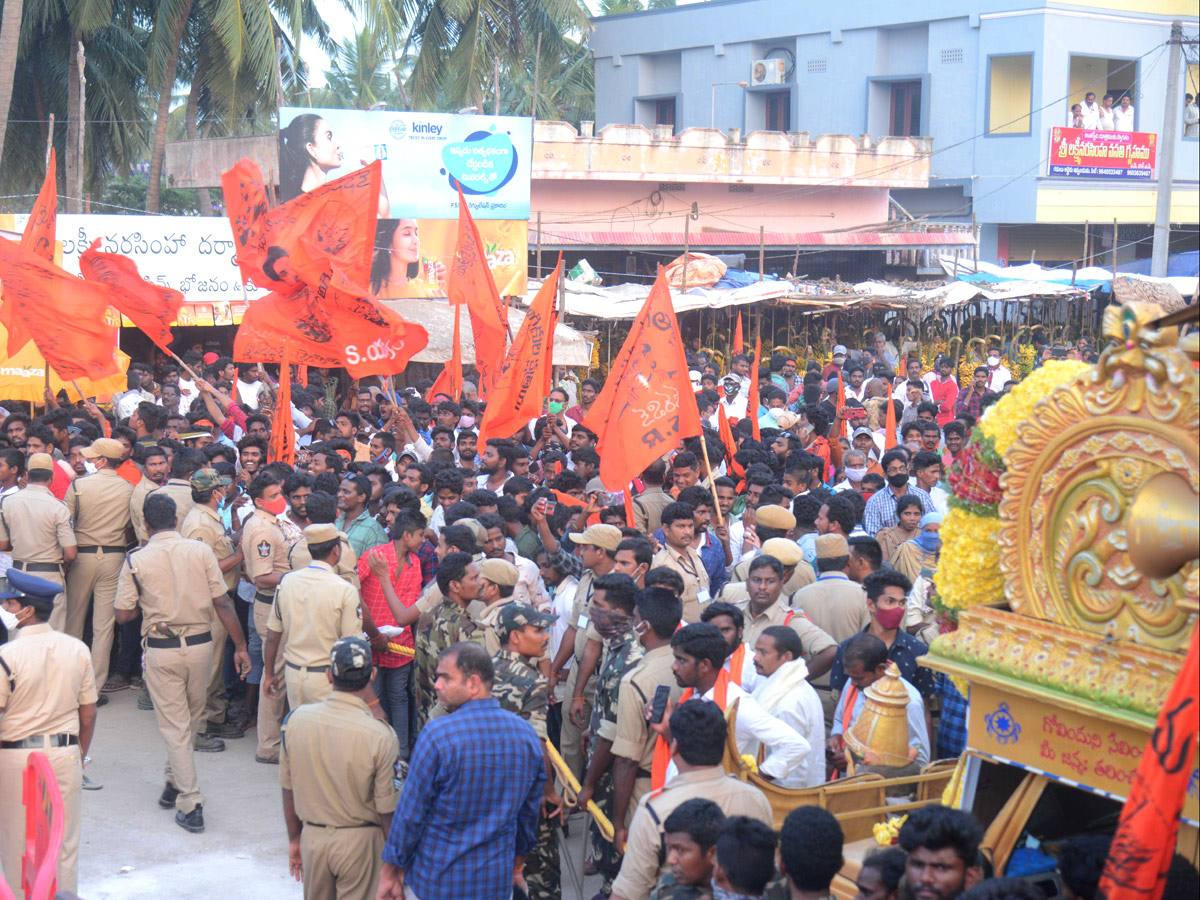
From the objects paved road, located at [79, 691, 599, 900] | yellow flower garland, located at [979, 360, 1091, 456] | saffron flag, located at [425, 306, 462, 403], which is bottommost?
paved road, located at [79, 691, 599, 900]

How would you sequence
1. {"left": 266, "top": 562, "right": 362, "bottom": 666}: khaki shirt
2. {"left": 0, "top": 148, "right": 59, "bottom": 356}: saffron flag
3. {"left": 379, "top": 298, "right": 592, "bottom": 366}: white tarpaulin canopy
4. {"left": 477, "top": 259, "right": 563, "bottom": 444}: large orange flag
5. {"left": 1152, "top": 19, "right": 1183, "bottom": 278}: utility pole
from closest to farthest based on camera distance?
{"left": 266, "top": 562, "right": 362, "bottom": 666}: khaki shirt → {"left": 477, "top": 259, "right": 563, "bottom": 444}: large orange flag → {"left": 0, "top": 148, "right": 59, "bottom": 356}: saffron flag → {"left": 379, "top": 298, "right": 592, "bottom": 366}: white tarpaulin canopy → {"left": 1152, "top": 19, "right": 1183, "bottom": 278}: utility pole

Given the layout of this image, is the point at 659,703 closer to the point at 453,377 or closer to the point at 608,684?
the point at 608,684

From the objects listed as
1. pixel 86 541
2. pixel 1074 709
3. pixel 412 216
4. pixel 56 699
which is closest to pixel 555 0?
pixel 412 216

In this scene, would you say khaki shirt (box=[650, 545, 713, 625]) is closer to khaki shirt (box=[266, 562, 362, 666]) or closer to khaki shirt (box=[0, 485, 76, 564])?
khaki shirt (box=[266, 562, 362, 666])

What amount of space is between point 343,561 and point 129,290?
5233 millimetres

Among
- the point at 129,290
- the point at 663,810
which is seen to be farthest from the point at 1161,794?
the point at 129,290

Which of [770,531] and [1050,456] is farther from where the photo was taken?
[770,531]

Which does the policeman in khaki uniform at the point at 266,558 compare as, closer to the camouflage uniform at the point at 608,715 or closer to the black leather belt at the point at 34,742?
the black leather belt at the point at 34,742

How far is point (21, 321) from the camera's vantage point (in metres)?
9.99

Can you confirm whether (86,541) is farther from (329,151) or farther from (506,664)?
(329,151)

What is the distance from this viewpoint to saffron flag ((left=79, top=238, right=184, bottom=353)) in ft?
35.4

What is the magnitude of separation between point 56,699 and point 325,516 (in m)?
1.73

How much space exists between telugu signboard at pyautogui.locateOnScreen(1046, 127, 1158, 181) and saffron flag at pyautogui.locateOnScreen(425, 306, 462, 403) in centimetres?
2206

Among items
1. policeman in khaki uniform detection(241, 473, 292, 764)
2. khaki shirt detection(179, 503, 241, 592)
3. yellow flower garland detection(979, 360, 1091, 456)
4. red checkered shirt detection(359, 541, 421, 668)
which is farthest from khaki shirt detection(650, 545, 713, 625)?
yellow flower garland detection(979, 360, 1091, 456)
